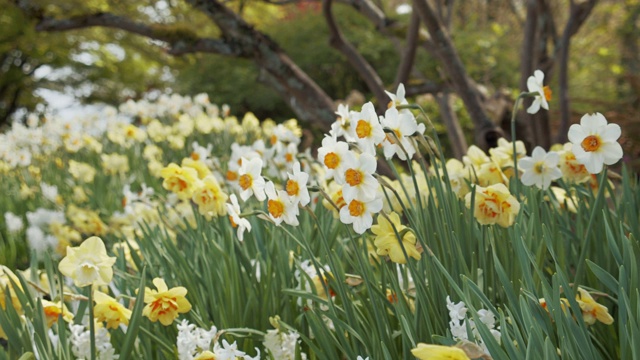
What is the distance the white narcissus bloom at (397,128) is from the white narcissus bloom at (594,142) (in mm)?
331

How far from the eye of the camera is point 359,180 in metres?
1.32

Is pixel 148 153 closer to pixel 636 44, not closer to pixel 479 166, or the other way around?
pixel 479 166

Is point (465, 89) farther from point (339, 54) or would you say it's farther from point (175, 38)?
point (339, 54)

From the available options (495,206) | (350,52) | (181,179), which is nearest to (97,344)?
(181,179)

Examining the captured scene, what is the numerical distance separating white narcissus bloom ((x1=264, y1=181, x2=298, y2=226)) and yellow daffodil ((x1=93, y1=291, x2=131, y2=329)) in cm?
40

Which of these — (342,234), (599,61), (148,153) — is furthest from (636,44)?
(342,234)

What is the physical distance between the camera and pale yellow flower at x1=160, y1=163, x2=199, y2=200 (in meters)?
1.97

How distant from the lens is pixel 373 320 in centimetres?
143

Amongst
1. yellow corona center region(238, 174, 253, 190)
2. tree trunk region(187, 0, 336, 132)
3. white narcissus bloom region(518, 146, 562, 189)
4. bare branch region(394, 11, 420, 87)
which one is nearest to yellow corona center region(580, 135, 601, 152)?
white narcissus bloom region(518, 146, 562, 189)

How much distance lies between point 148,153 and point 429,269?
378 centimetres

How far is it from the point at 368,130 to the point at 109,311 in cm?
Result: 66

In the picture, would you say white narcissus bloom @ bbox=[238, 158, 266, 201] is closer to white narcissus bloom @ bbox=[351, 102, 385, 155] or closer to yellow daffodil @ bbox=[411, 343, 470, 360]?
white narcissus bloom @ bbox=[351, 102, 385, 155]

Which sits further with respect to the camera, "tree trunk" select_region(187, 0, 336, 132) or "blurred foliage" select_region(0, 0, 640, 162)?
"blurred foliage" select_region(0, 0, 640, 162)

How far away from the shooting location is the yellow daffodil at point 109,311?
1502 mm
